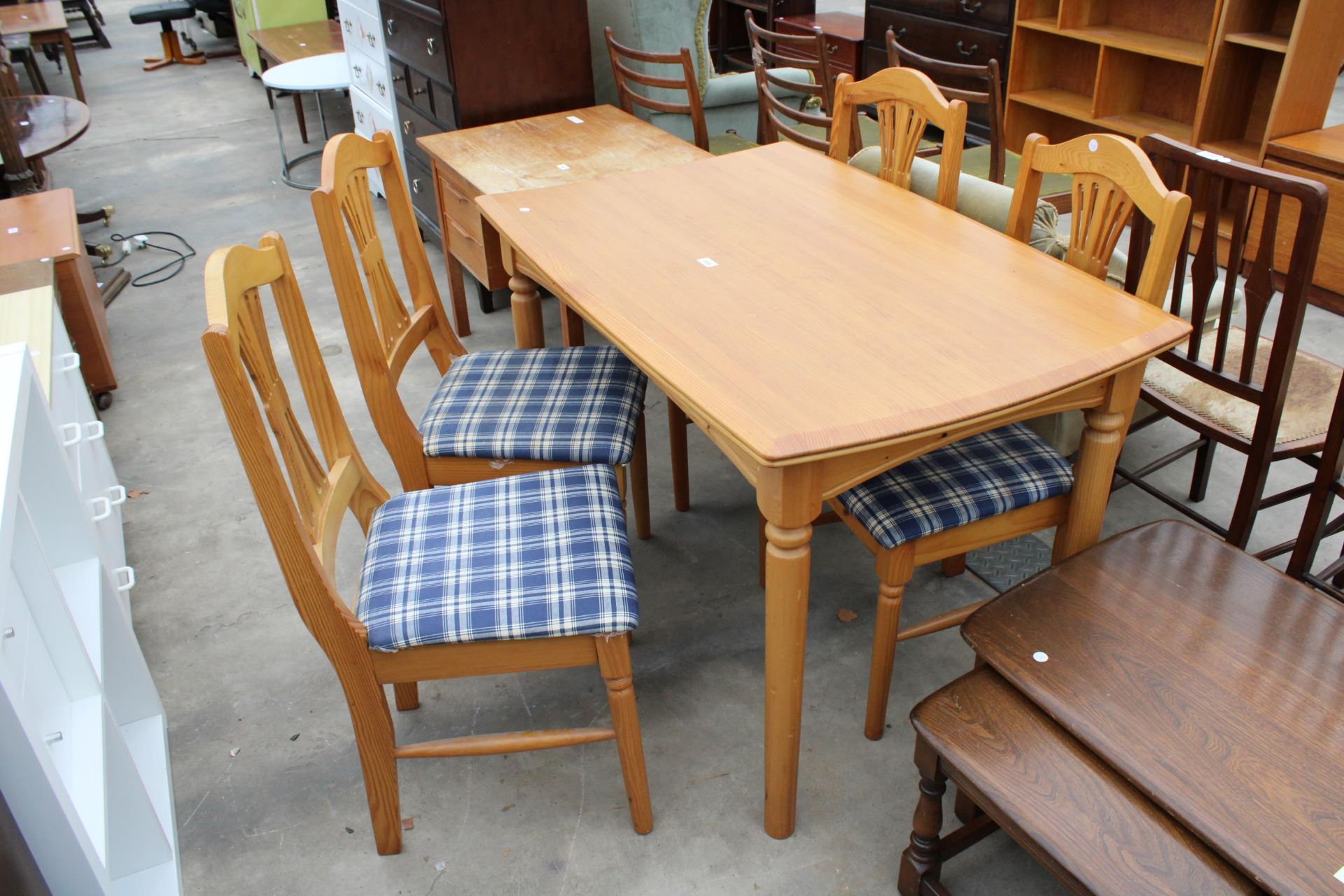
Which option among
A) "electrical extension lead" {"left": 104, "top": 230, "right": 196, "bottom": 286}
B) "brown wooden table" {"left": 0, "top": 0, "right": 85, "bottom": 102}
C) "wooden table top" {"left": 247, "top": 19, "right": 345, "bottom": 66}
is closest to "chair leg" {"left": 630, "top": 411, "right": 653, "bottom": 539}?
"electrical extension lead" {"left": 104, "top": 230, "right": 196, "bottom": 286}

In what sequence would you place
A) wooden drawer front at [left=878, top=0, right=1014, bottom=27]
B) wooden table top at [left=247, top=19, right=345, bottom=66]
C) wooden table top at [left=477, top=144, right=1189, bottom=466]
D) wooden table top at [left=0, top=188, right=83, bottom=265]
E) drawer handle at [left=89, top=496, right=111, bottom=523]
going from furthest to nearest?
wooden table top at [left=247, top=19, right=345, bottom=66] < wooden drawer front at [left=878, top=0, right=1014, bottom=27] < wooden table top at [left=0, top=188, right=83, bottom=265] < drawer handle at [left=89, top=496, right=111, bottom=523] < wooden table top at [left=477, top=144, right=1189, bottom=466]

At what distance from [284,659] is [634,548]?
809mm

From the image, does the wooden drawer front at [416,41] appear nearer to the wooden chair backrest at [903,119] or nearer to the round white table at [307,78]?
the round white table at [307,78]

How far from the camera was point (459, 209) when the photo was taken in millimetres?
3266

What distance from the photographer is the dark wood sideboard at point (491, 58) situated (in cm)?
332

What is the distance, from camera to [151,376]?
3.33 m

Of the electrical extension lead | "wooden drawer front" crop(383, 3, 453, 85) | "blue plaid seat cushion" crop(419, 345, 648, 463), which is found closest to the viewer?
A: "blue plaid seat cushion" crop(419, 345, 648, 463)

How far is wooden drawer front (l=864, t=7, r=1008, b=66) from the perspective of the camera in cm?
464

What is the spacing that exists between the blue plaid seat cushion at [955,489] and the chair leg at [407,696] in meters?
0.91

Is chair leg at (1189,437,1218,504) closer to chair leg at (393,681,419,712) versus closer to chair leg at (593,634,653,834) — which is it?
chair leg at (593,634,653,834)

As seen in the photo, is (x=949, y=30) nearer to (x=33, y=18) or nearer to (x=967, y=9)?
(x=967, y=9)

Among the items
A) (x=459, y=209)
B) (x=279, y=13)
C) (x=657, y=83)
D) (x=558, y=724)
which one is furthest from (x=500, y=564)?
(x=279, y=13)

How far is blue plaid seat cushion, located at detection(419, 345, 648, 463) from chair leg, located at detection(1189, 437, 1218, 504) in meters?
1.38

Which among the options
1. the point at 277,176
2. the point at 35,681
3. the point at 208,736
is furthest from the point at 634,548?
the point at 277,176
